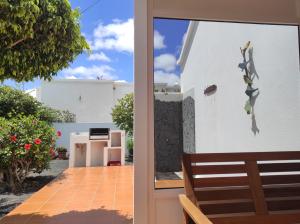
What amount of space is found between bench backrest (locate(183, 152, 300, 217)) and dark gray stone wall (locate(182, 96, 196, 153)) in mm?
296

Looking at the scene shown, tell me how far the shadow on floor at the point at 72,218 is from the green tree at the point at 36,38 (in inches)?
66.4

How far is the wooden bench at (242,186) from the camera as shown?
1809 mm

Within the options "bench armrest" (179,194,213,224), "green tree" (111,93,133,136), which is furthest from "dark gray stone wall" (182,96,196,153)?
A: "green tree" (111,93,133,136)

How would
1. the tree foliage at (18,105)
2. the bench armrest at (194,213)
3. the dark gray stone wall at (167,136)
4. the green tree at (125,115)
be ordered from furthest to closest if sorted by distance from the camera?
the green tree at (125,115), the tree foliage at (18,105), the dark gray stone wall at (167,136), the bench armrest at (194,213)

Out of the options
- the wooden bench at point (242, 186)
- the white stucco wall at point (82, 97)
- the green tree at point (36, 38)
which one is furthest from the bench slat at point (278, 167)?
the white stucco wall at point (82, 97)

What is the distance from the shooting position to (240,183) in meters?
1.87

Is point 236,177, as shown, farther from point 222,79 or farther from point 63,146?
point 63,146

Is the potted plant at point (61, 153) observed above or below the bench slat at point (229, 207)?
above

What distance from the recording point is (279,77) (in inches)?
86.4

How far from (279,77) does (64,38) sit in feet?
7.08

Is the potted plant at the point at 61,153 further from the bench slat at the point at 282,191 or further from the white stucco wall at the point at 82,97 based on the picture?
the bench slat at the point at 282,191

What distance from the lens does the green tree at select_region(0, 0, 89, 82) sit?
7.77 feet

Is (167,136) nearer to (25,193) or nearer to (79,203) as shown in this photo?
(79,203)

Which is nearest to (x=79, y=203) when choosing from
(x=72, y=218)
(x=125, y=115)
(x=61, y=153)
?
(x=72, y=218)
